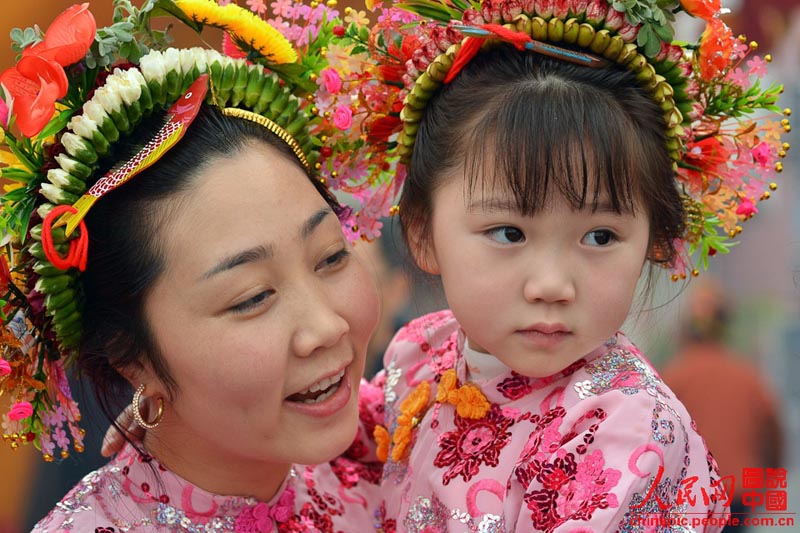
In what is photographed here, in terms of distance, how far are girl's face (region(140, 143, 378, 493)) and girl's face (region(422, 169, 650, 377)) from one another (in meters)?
0.29

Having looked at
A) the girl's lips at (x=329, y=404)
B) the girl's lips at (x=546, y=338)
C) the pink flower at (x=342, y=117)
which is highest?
the pink flower at (x=342, y=117)

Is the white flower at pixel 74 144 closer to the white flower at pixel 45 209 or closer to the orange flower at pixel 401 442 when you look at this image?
the white flower at pixel 45 209

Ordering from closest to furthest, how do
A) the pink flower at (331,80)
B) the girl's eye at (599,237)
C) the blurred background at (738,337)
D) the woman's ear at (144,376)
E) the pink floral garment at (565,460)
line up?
1. the pink floral garment at (565,460)
2. the girl's eye at (599,237)
3. the woman's ear at (144,376)
4. the pink flower at (331,80)
5. the blurred background at (738,337)

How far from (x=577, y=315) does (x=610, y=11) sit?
2.22ft

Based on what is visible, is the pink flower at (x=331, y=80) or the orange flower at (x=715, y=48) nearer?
the orange flower at (x=715, y=48)

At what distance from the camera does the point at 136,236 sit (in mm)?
1862

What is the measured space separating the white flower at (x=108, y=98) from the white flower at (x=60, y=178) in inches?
6.4

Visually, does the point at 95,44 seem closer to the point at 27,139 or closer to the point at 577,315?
the point at 27,139

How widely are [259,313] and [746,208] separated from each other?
1311 millimetres

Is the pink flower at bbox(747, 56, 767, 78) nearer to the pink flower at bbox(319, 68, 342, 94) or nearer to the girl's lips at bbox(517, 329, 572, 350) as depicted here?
the girl's lips at bbox(517, 329, 572, 350)

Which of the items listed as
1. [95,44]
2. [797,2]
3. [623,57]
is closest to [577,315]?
[623,57]

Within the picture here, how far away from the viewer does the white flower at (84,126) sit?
1.85m

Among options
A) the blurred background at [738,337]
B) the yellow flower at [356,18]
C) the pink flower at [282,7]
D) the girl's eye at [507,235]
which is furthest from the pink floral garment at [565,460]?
the blurred background at [738,337]

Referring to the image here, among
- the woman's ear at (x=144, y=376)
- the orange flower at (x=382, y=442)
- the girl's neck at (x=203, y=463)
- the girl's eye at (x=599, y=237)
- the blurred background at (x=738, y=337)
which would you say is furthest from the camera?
the blurred background at (x=738, y=337)
